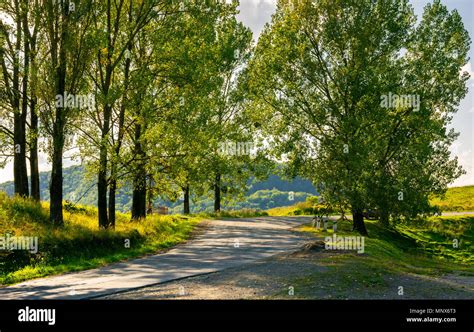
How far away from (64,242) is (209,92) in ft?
46.2

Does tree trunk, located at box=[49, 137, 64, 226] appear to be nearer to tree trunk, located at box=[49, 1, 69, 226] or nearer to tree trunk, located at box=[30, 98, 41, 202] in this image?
tree trunk, located at box=[49, 1, 69, 226]

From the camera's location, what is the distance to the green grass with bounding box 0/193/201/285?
18.6 m

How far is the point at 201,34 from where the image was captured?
98.9ft

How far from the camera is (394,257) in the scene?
2584 centimetres

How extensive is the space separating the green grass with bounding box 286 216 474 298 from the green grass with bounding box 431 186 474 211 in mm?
9393

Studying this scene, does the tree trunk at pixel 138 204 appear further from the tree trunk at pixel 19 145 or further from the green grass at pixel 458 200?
the green grass at pixel 458 200

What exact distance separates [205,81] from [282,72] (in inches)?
247

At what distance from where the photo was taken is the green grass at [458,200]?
57.2 meters

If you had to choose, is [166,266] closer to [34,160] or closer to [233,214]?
[34,160]

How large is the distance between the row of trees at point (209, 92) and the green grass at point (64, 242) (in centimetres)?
158

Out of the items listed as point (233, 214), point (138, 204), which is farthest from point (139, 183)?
point (233, 214)

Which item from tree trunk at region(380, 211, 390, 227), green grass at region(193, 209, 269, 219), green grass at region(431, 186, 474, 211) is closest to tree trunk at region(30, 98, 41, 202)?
tree trunk at region(380, 211, 390, 227)

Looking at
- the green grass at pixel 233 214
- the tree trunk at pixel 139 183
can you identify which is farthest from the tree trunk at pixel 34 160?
the green grass at pixel 233 214
